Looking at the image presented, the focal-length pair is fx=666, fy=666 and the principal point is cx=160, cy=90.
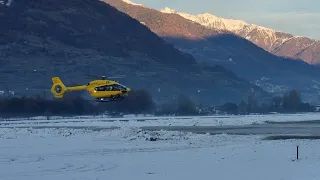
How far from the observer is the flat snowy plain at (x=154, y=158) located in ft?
107

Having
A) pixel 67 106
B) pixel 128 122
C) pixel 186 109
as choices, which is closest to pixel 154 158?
pixel 128 122

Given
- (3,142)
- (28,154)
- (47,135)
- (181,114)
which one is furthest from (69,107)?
(28,154)

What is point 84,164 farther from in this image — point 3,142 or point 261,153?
point 3,142

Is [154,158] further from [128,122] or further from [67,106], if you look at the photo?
[67,106]

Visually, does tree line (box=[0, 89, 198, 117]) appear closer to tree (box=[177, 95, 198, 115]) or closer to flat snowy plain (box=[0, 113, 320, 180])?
tree (box=[177, 95, 198, 115])

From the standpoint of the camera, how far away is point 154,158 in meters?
40.7

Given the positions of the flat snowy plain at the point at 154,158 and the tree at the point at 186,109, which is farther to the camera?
the tree at the point at 186,109

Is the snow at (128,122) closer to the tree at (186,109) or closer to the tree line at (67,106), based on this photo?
the tree line at (67,106)

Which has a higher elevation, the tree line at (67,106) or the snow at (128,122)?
the tree line at (67,106)

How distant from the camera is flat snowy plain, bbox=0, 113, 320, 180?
3262 cm

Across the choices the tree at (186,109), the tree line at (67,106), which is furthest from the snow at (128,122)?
the tree at (186,109)

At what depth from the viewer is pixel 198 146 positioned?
4988 centimetres

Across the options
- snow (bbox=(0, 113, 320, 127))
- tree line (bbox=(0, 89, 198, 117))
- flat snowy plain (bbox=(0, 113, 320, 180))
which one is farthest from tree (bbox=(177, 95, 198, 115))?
flat snowy plain (bbox=(0, 113, 320, 180))

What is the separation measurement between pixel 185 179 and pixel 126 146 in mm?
19992
